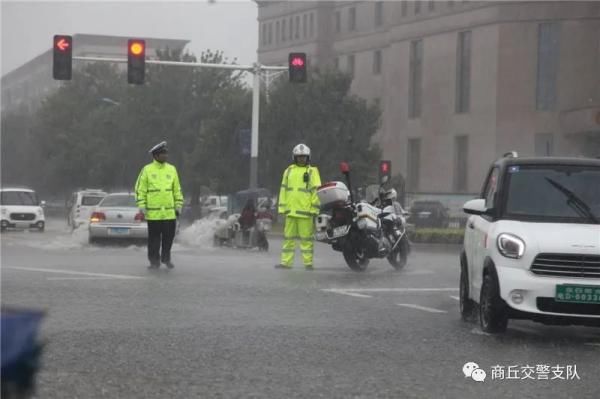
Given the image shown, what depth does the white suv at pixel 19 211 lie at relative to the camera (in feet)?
147

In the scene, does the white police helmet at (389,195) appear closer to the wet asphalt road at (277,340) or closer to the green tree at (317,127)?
the wet asphalt road at (277,340)

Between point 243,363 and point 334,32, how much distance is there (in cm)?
10602

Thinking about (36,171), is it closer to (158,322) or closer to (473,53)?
(473,53)

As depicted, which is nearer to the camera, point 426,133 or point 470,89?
point 470,89

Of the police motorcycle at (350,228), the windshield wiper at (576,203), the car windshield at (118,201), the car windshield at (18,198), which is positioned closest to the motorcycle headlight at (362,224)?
the police motorcycle at (350,228)

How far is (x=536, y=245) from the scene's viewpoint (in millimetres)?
9172

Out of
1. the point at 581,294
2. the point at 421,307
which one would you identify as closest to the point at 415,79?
the point at 421,307

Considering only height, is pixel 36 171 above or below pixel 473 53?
below

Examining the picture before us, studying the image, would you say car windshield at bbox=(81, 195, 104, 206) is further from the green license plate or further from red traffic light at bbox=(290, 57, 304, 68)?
the green license plate

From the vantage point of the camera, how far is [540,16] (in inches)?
3078

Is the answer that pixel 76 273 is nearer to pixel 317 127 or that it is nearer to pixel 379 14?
pixel 317 127

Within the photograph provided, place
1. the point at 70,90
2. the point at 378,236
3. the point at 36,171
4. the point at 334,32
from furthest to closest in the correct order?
the point at 334,32 < the point at 36,171 < the point at 70,90 < the point at 378,236

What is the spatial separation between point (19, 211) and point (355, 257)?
29.2 m

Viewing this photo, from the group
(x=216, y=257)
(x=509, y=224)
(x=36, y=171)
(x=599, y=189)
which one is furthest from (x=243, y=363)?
(x=36, y=171)
